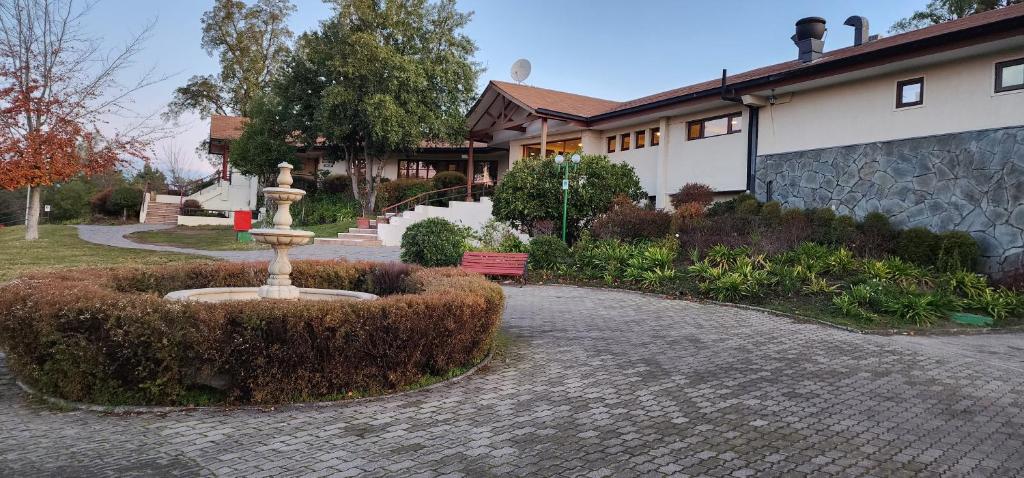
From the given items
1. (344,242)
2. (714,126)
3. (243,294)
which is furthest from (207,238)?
(714,126)

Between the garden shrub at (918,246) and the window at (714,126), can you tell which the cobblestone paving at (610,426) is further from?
the window at (714,126)

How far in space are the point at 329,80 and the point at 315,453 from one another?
23016 millimetres

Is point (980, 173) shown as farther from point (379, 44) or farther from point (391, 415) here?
point (379, 44)

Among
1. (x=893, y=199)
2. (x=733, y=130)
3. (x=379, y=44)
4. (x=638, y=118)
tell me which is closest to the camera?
(x=893, y=199)

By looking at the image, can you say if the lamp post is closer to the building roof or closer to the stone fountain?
the building roof

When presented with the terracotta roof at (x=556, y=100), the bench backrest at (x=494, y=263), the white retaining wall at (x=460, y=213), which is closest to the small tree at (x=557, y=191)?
the bench backrest at (x=494, y=263)

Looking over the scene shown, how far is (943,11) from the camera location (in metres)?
22.8

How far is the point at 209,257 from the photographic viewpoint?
635 inches

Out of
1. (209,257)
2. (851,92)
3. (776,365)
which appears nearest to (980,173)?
(851,92)

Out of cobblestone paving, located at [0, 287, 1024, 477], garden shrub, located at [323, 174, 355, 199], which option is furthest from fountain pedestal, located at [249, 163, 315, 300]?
garden shrub, located at [323, 174, 355, 199]

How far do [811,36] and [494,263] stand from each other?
11.7 metres

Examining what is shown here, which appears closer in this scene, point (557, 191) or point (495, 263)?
point (495, 263)

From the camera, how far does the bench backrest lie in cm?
1298

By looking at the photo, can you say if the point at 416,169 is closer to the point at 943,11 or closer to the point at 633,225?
the point at 633,225
